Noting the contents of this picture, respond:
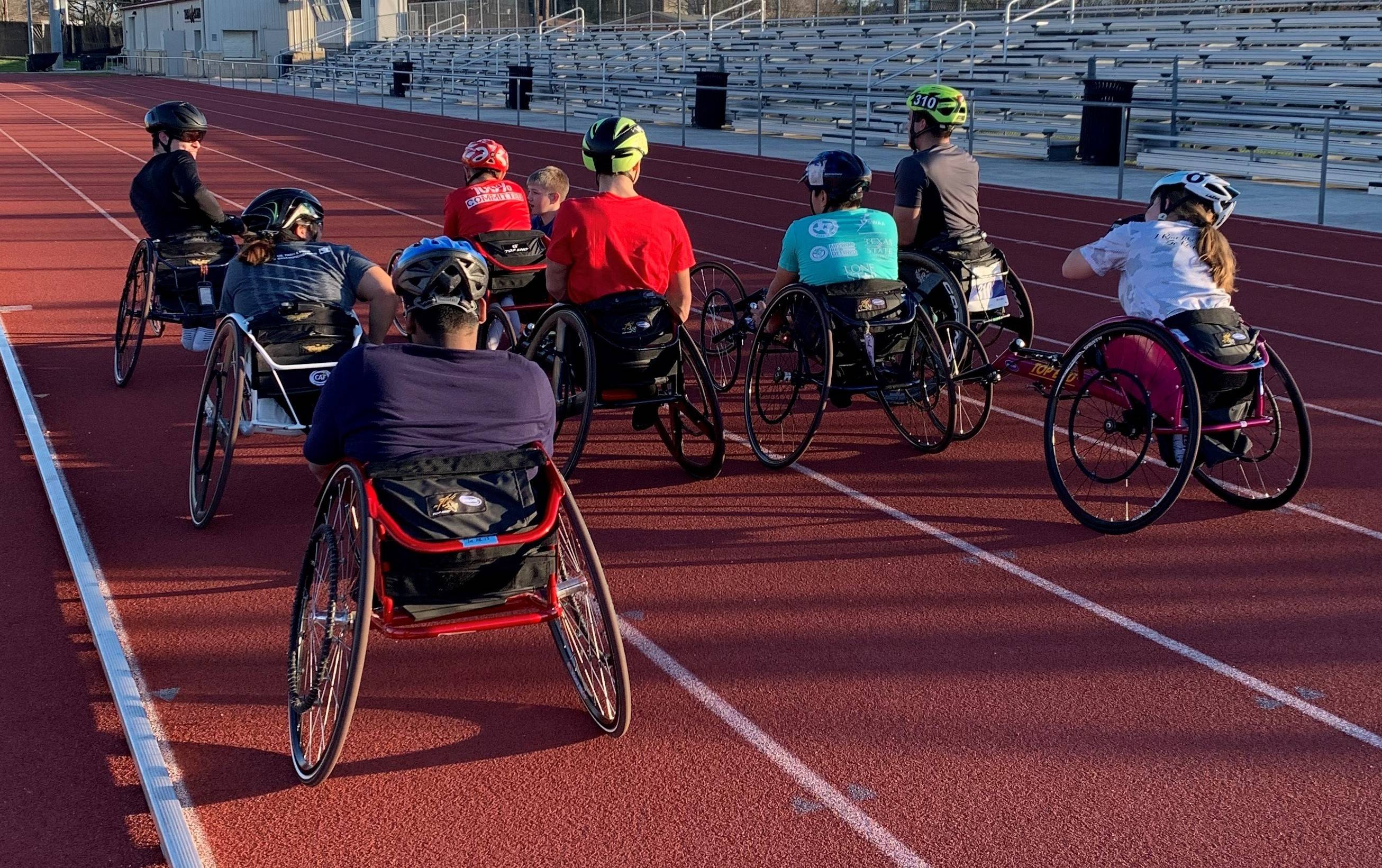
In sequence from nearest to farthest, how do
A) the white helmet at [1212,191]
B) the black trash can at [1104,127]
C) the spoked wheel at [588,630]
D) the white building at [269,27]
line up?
the spoked wheel at [588,630]
the white helmet at [1212,191]
the black trash can at [1104,127]
the white building at [269,27]

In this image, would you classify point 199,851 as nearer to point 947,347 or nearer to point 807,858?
point 807,858

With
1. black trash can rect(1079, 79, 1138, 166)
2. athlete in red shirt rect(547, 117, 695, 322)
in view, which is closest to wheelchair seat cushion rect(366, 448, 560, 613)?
athlete in red shirt rect(547, 117, 695, 322)

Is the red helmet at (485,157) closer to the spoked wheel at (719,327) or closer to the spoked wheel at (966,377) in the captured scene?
the spoked wheel at (719,327)

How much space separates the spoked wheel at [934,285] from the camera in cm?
721

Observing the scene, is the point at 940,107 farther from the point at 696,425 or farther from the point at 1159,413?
the point at 1159,413

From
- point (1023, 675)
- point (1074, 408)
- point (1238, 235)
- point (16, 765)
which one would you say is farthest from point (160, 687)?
point (1238, 235)

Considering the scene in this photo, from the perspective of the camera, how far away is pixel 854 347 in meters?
6.54

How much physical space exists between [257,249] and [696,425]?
2.26m

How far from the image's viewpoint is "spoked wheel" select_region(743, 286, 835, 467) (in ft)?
21.3

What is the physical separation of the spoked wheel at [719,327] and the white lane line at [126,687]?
10.6ft

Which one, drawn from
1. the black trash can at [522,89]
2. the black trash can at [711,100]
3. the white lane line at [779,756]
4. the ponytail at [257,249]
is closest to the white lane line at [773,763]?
the white lane line at [779,756]

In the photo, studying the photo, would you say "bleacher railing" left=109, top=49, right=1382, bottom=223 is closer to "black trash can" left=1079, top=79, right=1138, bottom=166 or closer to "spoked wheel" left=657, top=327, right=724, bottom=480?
"black trash can" left=1079, top=79, right=1138, bottom=166

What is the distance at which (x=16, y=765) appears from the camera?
3961 mm

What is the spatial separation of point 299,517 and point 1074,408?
3489 millimetres
